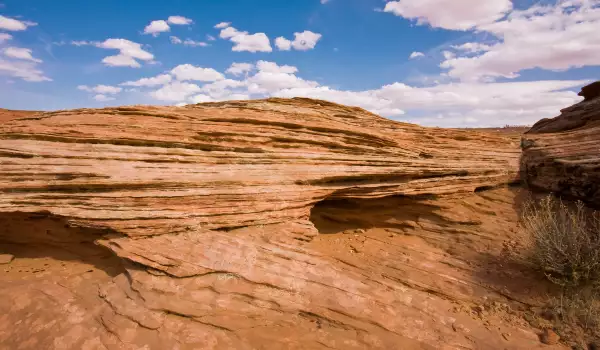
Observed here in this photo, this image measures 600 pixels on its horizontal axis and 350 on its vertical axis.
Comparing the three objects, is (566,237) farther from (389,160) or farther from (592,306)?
(389,160)

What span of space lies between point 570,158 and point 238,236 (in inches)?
377

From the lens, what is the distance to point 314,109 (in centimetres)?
977

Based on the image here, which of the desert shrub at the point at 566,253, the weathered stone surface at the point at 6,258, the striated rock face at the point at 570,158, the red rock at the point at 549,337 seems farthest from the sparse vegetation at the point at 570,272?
the weathered stone surface at the point at 6,258

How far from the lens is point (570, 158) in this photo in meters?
9.11

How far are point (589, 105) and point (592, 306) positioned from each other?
9051 millimetres

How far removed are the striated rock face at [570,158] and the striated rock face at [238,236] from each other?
1.36 metres

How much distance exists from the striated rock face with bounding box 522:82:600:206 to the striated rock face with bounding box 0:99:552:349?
4.48ft

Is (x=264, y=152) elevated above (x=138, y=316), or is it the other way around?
(x=264, y=152)

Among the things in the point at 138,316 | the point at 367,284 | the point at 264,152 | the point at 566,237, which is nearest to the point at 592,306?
the point at 566,237

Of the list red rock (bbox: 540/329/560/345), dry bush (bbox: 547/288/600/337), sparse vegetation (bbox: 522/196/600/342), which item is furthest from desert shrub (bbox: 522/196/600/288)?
red rock (bbox: 540/329/560/345)

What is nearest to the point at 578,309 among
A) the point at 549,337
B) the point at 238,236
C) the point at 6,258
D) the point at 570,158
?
the point at 549,337

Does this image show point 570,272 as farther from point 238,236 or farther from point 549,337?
point 238,236

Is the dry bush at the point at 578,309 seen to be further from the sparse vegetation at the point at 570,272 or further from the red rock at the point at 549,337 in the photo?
the red rock at the point at 549,337

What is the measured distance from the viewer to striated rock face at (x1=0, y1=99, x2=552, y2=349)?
532 centimetres
